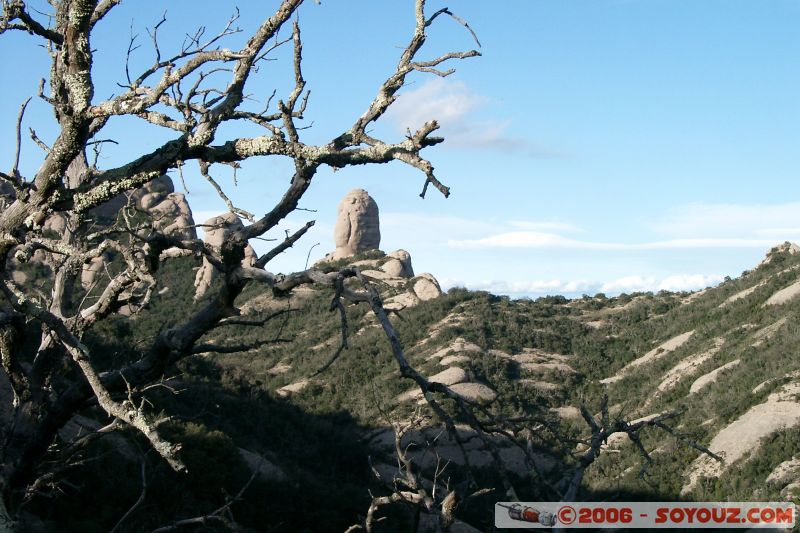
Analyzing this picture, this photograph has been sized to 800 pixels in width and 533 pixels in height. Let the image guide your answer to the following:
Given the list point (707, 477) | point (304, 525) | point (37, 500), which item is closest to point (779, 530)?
point (707, 477)

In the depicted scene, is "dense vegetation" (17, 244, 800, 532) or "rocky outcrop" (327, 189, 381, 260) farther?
"rocky outcrop" (327, 189, 381, 260)

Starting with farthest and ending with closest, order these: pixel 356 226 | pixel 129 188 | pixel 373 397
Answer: pixel 356 226
pixel 373 397
pixel 129 188

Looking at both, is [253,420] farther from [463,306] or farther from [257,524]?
[463,306]

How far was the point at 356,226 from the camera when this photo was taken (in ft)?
252

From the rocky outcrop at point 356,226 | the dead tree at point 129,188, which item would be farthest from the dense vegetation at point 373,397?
the rocky outcrop at point 356,226

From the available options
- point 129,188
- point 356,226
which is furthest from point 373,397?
point 356,226

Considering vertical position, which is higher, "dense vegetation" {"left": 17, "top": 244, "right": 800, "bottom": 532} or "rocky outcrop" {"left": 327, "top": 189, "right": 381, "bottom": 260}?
"rocky outcrop" {"left": 327, "top": 189, "right": 381, "bottom": 260}

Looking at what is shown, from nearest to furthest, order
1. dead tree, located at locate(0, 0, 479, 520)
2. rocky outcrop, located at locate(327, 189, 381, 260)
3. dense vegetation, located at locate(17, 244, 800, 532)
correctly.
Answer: dead tree, located at locate(0, 0, 479, 520) → dense vegetation, located at locate(17, 244, 800, 532) → rocky outcrop, located at locate(327, 189, 381, 260)

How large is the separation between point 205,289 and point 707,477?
49249 mm

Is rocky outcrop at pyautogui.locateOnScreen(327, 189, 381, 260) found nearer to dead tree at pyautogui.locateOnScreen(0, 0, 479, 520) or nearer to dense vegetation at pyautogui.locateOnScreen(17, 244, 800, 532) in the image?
dense vegetation at pyautogui.locateOnScreen(17, 244, 800, 532)

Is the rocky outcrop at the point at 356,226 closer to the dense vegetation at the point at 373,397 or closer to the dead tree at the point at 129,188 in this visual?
the dense vegetation at the point at 373,397

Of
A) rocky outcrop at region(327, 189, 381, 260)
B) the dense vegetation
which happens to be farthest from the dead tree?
rocky outcrop at region(327, 189, 381, 260)

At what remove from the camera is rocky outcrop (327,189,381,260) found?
7662cm

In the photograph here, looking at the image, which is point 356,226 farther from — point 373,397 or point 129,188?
point 129,188
